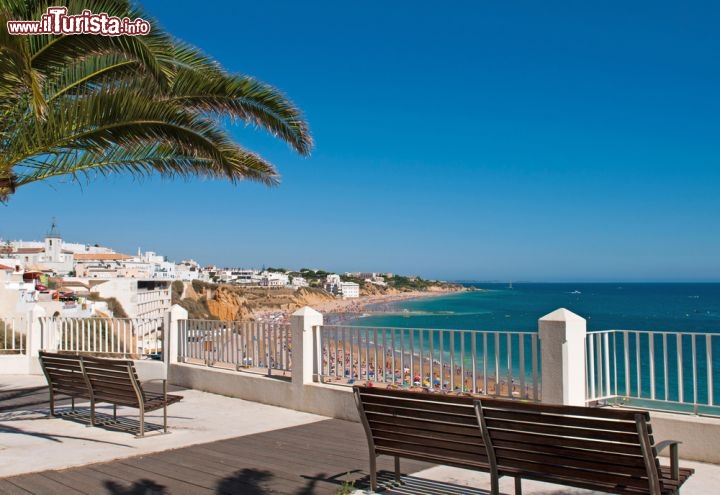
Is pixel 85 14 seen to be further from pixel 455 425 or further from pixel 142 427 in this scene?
pixel 455 425

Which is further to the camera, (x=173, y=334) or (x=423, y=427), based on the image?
(x=173, y=334)

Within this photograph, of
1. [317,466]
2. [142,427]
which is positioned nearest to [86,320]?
[142,427]

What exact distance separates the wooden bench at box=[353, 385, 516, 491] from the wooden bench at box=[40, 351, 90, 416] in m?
4.24

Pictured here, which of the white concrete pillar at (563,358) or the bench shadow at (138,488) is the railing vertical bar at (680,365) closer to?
the white concrete pillar at (563,358)

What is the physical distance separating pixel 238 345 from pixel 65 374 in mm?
2829

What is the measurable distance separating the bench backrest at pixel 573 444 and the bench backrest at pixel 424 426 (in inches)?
7.7

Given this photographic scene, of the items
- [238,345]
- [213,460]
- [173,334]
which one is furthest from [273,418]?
[173,334]

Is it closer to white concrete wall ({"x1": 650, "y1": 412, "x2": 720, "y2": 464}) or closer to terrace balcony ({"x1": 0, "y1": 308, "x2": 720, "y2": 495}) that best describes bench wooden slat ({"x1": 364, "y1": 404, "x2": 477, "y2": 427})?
terrace balcony ({"x1": 0, "y1": 308, "x2": 720, "y2": 495})

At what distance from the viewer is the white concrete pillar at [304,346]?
861 cm

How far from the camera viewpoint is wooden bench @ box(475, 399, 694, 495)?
347cm

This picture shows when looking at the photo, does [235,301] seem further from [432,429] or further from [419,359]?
[432,429]

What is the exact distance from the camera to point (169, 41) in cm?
688

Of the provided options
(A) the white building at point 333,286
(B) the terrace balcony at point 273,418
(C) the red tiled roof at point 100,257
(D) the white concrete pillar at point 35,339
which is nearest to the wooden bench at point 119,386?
(B) the terrace balcony at point 273,418

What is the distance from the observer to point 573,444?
371 centimetres
